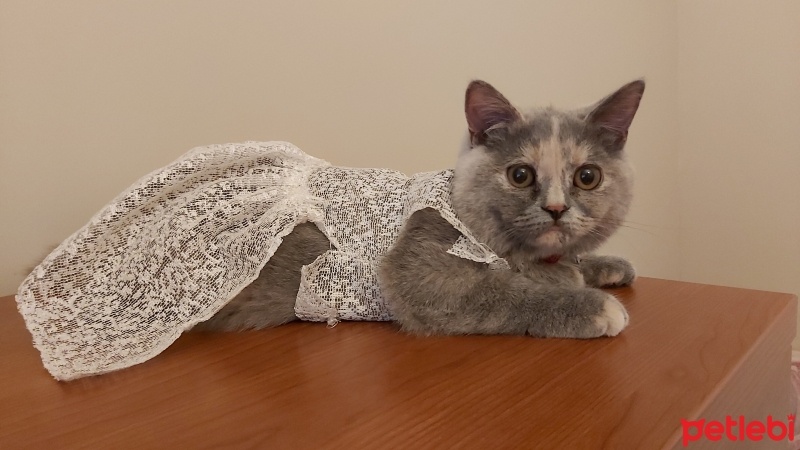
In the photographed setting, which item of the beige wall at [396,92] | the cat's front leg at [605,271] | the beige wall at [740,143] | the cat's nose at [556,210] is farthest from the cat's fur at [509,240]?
the beige wall at [740,143]

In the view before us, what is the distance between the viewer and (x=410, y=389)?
0.57 m

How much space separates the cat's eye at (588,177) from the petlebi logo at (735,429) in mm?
319

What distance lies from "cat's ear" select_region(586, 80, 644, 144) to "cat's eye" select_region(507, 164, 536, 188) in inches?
4.5

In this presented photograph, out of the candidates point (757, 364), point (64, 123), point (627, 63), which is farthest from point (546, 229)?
point (627, 63)

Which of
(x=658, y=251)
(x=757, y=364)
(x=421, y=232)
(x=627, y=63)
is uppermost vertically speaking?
(x=627, y=63)

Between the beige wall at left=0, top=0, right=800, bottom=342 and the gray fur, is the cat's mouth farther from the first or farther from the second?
the beige wall at left=0, top=0, right=800, bottom=342

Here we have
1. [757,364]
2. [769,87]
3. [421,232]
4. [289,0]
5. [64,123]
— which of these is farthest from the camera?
[769,87]

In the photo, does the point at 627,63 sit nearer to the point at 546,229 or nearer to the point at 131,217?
the point at 546,229

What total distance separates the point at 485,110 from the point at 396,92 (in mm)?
572

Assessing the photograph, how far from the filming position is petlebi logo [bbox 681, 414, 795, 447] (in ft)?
1.60

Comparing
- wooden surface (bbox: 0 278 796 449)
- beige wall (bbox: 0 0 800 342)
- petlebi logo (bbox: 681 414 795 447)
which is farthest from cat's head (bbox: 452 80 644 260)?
beige wall (bbox: 0 0 800 342)

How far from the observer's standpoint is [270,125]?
117cm

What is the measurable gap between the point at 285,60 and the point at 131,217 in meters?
0.51

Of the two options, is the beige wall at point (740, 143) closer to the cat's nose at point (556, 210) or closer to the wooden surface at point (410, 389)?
the wooden surface at point (410, 389)
